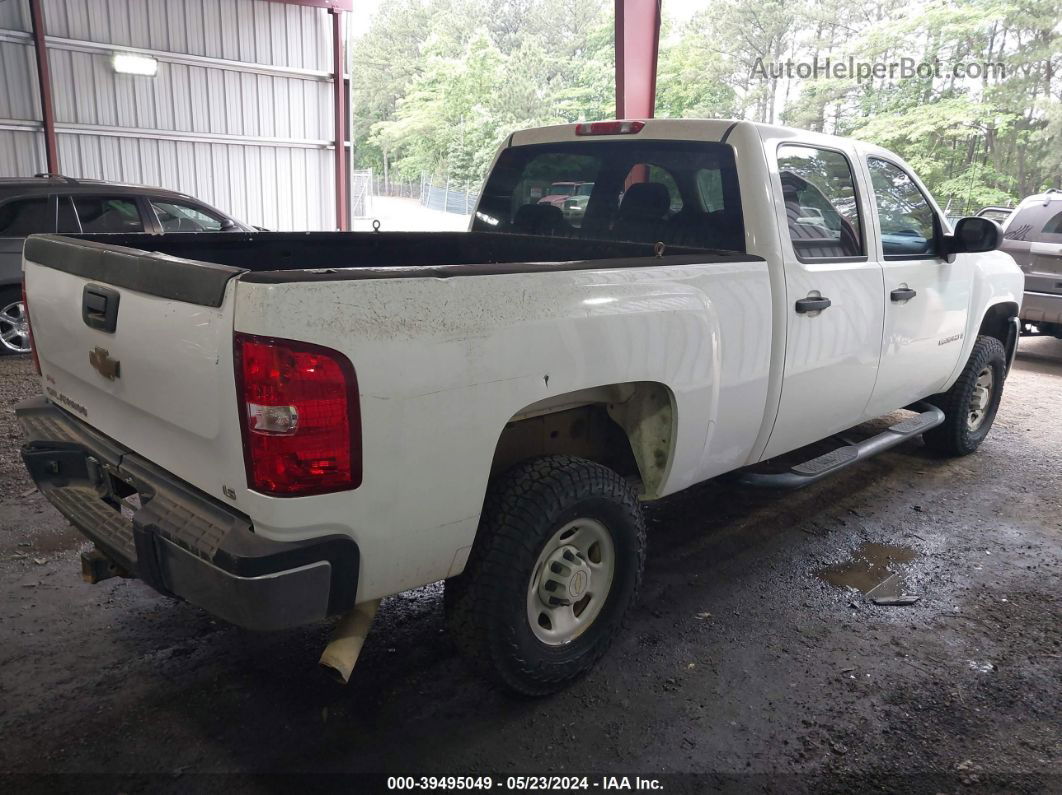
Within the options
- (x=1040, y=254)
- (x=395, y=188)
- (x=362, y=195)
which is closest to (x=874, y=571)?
(x=1040, y=254)

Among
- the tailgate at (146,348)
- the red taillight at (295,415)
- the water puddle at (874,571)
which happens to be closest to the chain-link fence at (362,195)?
the water puddle at (874,571)

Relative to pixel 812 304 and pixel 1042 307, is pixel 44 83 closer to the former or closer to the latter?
pixel 812 304

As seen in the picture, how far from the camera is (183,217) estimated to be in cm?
832

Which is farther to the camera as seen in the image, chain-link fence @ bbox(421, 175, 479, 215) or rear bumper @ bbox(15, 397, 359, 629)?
chain-link fence @ bbox(421, 175, 479, 215)

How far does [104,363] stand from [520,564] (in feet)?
4.70

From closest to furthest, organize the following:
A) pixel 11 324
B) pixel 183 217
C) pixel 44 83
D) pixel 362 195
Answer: pixel 11 324, pixel 183 217, pixel 44 83, pixel 362 195

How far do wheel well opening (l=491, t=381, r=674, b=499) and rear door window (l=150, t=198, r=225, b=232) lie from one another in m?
6.40

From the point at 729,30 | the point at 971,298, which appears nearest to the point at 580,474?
the point at 971,298

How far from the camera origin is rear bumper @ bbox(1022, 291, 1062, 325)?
871cm

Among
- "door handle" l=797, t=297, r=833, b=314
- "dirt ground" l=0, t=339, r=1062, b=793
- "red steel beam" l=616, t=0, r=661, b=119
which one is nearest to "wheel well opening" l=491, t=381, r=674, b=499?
"dirt ground" l=0, t=339, r=1062, b=793

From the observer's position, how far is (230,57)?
14.9 meters

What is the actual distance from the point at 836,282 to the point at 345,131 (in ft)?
47.9

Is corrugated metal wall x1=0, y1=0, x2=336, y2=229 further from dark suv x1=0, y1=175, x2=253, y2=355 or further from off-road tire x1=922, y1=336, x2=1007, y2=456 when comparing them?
off-road tire x1=922, y1=336, x2=1007, y2=456

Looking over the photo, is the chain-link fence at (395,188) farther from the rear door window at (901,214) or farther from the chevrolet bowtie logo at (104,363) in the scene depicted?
the chevrolet bowtie logo at (104,363)
